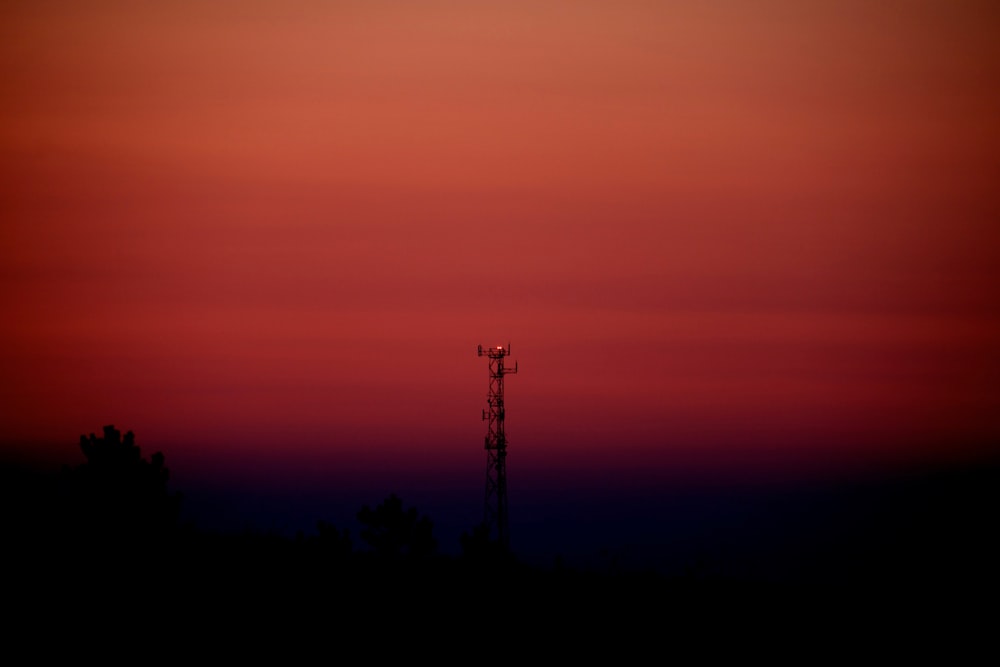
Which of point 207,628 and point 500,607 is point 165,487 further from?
point 500,607

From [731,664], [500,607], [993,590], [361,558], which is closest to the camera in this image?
[731,664]

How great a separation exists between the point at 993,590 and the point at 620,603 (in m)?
9.73

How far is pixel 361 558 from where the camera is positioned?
34.7 meters

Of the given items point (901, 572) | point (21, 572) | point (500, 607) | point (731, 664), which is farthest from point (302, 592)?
point (901, 572)

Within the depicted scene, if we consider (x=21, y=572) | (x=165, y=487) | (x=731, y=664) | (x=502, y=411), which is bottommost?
(x=731, y=664)

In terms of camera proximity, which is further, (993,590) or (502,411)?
(502,411)

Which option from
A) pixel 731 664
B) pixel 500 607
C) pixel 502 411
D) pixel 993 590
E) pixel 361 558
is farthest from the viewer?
pixel 502 411

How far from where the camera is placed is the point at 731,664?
2634cm

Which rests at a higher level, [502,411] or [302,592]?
[502,411]

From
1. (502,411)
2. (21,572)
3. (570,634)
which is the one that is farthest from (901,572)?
(21,572)

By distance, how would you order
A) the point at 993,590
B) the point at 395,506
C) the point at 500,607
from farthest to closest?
the point at 395,506
the point at 993,590
the point at 500,607

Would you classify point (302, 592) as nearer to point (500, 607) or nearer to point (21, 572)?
point (500, 607)

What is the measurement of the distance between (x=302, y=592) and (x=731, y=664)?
961 centimetres

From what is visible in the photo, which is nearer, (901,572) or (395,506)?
(901,572)
